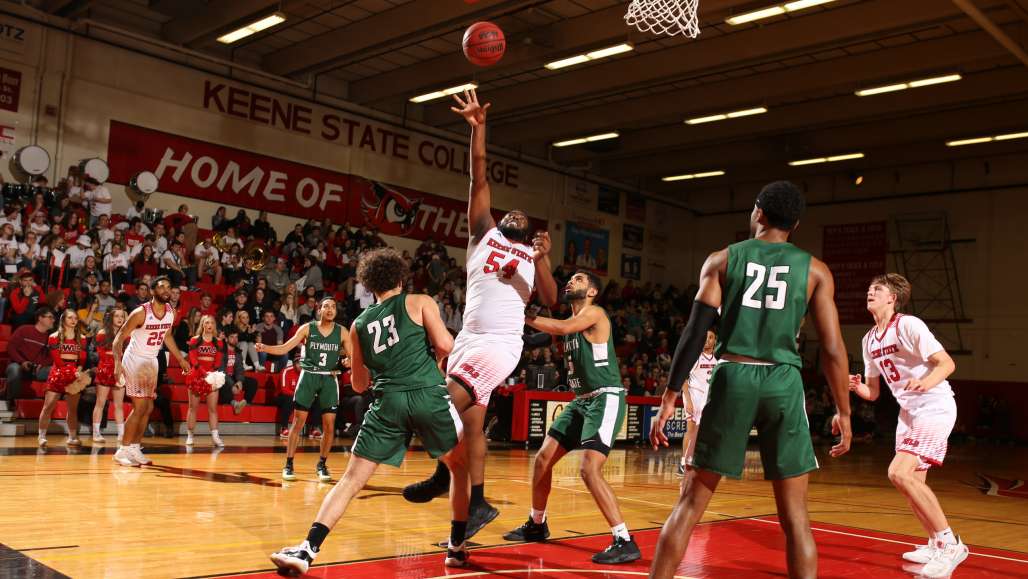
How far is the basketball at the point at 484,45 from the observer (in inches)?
298

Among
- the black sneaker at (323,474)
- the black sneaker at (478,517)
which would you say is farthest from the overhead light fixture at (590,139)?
the black sneaker at (478,517)

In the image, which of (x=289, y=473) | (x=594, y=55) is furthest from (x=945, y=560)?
(x=594, y=55)

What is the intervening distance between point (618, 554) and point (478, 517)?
967 millimetres

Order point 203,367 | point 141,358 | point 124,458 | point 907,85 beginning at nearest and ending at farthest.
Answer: point 124,458, point 141,358, point 203,367, point 907,85

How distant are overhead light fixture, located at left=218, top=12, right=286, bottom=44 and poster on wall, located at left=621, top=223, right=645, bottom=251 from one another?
1452cm

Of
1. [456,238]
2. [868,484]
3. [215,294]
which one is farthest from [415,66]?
[868,484]

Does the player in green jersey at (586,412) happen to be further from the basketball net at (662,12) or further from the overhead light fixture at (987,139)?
the overhead light fixture at (987,139)

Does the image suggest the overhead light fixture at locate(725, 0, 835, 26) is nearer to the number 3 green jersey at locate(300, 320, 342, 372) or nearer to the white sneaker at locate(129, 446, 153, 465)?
the number 3 green jersey at locate(300, 320, 342, 372)

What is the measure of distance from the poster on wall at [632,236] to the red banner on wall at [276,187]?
6.82m

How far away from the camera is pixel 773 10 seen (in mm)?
14906

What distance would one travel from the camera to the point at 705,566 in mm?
5637

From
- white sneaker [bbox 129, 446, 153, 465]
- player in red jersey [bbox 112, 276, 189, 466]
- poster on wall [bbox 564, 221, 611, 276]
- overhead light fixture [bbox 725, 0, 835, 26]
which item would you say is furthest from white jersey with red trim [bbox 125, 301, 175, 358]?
poster on wall [bbox 564, 221, 611, 276]

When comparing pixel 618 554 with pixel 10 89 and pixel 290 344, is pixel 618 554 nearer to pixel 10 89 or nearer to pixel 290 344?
pixel 290 344

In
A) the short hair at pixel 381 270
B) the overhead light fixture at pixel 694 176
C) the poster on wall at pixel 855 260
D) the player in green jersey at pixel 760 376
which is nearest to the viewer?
the player in green jersey at pixel 760 376
